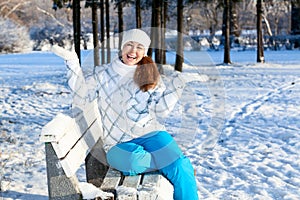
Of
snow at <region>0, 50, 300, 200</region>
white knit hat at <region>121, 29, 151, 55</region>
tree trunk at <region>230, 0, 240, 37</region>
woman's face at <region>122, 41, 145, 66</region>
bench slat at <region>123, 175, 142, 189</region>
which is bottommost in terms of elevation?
snow at <region>0, 50, 300, 200</region>

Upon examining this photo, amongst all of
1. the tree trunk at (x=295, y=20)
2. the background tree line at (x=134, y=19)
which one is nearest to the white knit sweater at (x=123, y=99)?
the background tree line at (x=134, y=19)

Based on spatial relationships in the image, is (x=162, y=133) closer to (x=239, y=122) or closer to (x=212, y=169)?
(x=212, y=169)

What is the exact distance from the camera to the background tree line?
1736cm

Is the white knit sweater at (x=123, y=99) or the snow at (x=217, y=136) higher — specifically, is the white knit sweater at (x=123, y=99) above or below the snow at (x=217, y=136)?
above

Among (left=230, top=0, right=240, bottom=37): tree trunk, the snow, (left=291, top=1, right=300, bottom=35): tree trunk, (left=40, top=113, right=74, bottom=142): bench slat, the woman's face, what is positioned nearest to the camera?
(left=40, top=113, right=74, bottom=142): bench slat

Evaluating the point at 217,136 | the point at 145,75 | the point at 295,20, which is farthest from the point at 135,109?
the point at 295,20

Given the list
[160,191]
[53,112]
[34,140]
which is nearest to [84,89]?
[160,191]

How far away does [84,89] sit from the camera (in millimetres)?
3635

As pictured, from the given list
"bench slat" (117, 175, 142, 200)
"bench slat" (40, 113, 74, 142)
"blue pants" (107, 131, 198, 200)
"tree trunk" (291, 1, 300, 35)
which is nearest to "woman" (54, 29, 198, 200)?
"blue pants" (107, 131, 198, 200)

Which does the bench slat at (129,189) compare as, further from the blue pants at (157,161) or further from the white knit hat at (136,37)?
the white knit hat at (136,37)

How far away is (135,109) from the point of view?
3.56m

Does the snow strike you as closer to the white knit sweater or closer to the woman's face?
the white knit sweater

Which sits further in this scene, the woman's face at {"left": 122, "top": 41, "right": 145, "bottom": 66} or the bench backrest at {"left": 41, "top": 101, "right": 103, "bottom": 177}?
the woman's face at {"left": 122, "top": 41, "right": 145, "bottom": 66}

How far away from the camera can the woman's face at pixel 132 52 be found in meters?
3.68
